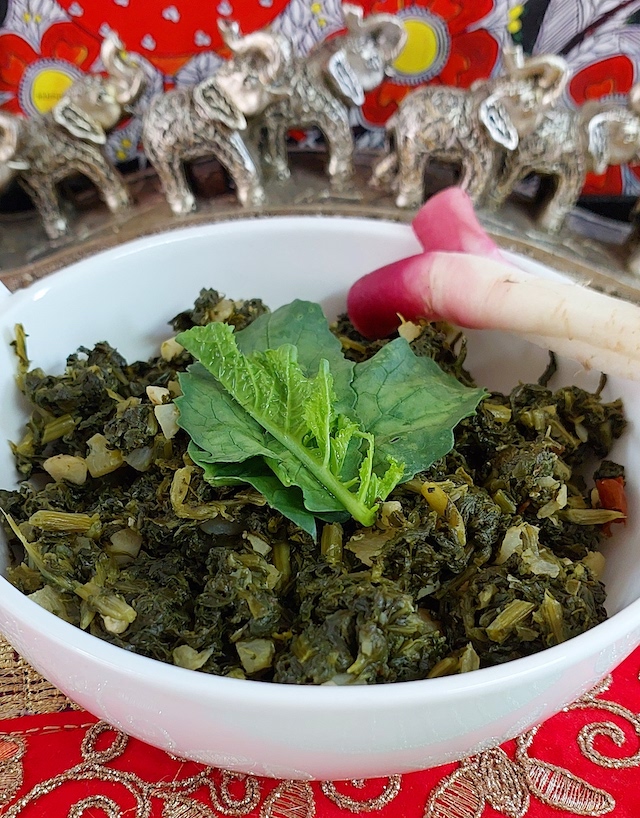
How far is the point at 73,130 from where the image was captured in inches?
80.0

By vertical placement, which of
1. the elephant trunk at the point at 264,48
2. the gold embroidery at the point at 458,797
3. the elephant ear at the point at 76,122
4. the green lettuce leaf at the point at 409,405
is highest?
the elephant trunk at the point at 264,48

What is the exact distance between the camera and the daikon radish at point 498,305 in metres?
1.18

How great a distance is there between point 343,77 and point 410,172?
1.10ft

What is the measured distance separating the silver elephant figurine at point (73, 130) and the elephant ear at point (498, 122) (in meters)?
1.00

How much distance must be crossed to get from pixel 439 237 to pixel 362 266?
7.1 inches

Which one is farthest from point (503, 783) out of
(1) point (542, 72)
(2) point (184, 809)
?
(1) point (542, 72)

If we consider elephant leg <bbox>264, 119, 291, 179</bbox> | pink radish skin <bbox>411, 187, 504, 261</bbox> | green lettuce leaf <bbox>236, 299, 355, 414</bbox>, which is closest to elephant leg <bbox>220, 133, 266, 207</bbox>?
elephant leg <bbox>264, 119, 291, 179</bbox>

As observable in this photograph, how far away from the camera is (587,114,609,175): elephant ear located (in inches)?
79.3

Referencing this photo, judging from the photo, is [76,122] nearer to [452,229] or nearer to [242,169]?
[242,169]

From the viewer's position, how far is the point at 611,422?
1.22 metres

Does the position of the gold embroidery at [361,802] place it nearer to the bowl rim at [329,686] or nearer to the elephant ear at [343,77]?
the bowl rim at [329,686]

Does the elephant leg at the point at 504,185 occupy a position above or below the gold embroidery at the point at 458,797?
above

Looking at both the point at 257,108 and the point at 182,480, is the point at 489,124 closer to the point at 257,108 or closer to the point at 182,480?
the point at 257,108

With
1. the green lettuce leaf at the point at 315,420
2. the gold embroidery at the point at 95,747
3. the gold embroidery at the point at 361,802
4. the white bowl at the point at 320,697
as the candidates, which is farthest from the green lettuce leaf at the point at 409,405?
the gold embroidery at the point at 95,747
